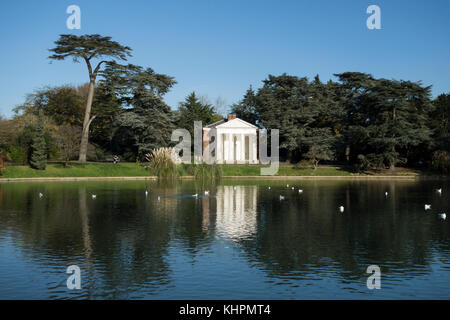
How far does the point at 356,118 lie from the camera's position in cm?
6262

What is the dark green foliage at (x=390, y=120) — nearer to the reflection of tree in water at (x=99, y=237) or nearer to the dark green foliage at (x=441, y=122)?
the dark green foliage at (x=441, y=122)

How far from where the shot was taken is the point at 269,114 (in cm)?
6588

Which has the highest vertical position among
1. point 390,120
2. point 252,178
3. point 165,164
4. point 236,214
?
point 390,120

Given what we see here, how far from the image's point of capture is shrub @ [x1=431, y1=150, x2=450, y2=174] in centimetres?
5585

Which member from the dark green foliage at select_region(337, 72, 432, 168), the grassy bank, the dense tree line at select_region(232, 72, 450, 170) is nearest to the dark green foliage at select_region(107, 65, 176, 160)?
the grassy bank

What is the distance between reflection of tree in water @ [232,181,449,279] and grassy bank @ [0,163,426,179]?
1135 inches

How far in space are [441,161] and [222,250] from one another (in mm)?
49823

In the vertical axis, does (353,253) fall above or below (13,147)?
below

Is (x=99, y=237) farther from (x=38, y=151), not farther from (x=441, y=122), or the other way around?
(x=441, y=122)

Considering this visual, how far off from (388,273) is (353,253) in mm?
2254

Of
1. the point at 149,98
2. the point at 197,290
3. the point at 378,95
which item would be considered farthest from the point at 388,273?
the point at 149,98

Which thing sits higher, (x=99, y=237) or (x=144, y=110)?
(x=144, y=110)

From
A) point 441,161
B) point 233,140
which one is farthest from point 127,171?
point 441,161
